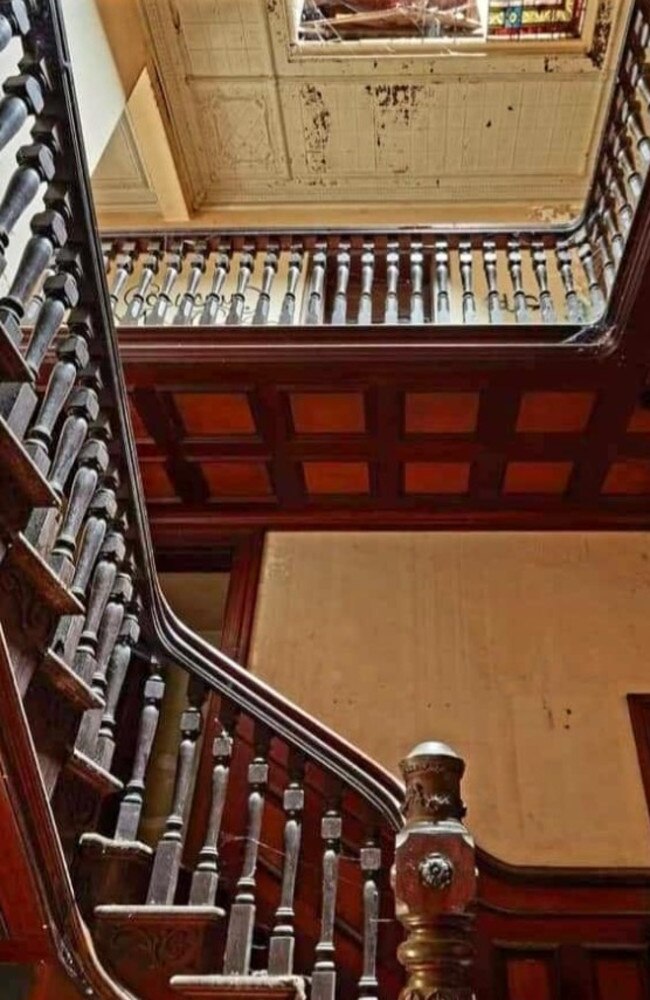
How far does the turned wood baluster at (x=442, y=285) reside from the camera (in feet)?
13.5

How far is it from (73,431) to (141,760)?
1.01 m

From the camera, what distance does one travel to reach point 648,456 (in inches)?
171

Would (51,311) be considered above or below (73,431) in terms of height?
above

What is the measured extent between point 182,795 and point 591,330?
2.71 m

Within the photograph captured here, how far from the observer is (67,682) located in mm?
1973

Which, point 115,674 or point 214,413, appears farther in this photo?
point 214,413

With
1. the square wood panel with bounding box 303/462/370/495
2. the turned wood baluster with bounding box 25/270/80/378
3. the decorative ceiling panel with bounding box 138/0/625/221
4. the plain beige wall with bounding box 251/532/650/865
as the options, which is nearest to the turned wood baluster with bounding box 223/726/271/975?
the turned wood baluster with bounding box 25/270/80/378

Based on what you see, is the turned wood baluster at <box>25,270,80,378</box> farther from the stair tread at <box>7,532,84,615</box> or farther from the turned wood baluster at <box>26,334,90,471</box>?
the stair tread at <box>7,532,84,615</box>

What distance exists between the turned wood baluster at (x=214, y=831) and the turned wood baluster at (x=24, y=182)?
60.1 inches

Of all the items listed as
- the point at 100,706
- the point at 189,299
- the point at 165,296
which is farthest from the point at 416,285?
the point at 100,706

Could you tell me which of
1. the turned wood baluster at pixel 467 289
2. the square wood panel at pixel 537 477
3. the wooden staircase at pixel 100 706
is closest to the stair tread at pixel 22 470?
the wooden staircase at pixel 100 706

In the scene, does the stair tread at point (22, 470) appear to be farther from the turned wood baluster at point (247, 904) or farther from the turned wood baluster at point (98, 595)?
the turned wood baluster at point (247, 904)

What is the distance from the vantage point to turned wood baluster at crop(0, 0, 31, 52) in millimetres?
1805

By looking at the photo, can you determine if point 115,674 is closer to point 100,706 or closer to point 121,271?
point 100,706
